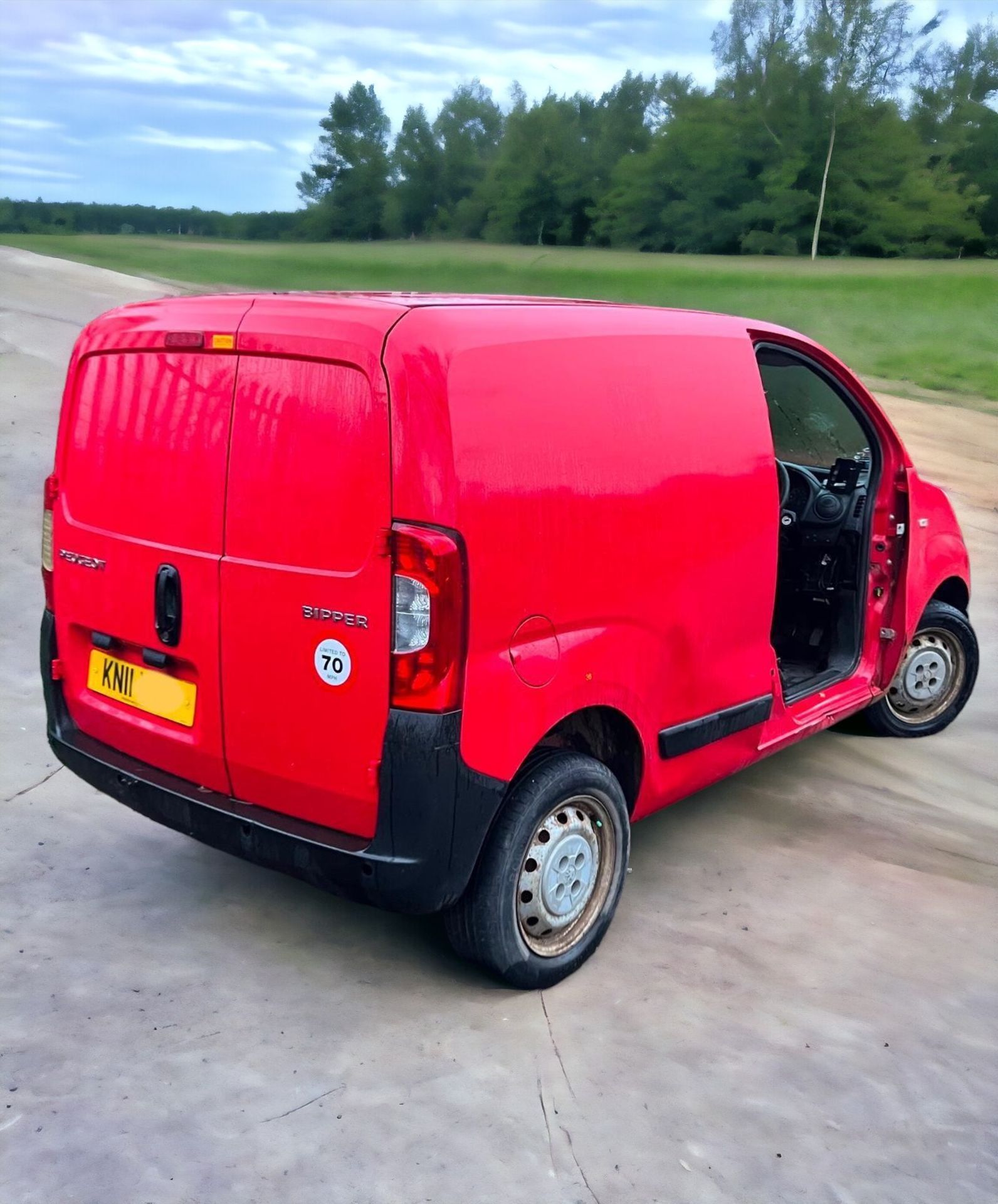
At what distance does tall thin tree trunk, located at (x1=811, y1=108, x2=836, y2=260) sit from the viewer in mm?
32188

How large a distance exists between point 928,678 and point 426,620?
3.64 meters

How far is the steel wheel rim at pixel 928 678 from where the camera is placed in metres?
5.52

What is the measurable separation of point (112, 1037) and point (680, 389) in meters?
2.46

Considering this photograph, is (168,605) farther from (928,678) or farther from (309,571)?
(928,678)

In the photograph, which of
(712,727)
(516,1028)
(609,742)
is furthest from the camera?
(712,727)

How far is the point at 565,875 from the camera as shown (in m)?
3.38

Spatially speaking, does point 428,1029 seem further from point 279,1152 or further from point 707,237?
point 707,237

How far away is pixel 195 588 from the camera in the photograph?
3146mm

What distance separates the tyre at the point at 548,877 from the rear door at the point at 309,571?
1.35ft

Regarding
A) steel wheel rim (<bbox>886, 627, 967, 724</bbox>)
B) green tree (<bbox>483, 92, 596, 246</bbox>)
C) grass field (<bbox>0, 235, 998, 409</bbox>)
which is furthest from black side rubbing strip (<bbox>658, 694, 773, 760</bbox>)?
green tree (<bbox>483, 92, 596, 246</bbox>)

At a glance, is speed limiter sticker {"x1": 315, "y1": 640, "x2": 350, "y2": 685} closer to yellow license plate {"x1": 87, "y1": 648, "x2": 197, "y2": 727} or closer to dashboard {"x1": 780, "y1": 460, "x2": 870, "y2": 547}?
yellow license plate {"x1": 87, "y1": 648, "x2": 197, "y2": 727}

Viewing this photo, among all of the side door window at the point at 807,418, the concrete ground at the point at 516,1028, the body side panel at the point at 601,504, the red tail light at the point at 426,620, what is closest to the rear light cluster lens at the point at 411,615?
the red tail light at the point at 426,620

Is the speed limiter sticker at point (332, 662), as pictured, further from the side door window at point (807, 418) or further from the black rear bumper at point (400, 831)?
the side door window at point (807, 418)

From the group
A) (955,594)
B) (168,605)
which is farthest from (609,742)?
(955,594)
